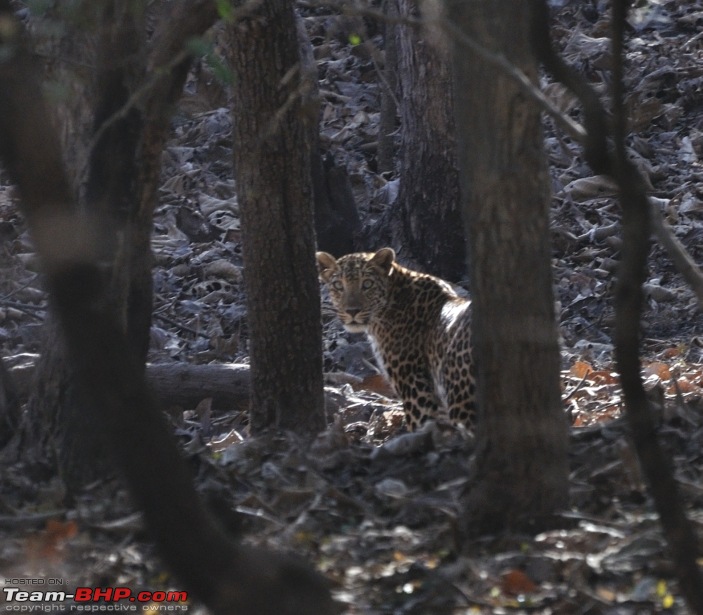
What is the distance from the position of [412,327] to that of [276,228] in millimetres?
2217

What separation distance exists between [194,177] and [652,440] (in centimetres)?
1393

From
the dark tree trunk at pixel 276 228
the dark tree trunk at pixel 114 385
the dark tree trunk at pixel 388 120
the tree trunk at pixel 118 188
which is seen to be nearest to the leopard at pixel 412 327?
the dark tree trunk at pixel 276 228

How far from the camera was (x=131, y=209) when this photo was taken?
5.72m

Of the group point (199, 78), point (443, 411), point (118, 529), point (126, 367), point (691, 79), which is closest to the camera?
point (126, 367)

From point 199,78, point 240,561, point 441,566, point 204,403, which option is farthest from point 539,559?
point 199,78

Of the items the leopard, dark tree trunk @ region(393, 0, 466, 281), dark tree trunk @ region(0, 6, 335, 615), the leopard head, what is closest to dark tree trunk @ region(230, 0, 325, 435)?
the leopard

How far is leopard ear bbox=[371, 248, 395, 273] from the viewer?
9.68 meters

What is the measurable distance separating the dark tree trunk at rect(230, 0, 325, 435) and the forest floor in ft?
1.81

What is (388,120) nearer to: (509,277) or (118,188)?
(118,188)

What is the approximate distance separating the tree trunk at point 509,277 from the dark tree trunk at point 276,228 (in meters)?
2.88

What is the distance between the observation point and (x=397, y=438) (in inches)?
241

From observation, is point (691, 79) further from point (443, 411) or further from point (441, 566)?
point (441, 566)

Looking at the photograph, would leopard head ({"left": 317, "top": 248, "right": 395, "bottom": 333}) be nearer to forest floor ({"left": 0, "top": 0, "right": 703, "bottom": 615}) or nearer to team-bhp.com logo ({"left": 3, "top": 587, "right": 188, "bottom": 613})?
forest floor ({"left": 0, "top": 0, "right": 703, "bottom": 615})

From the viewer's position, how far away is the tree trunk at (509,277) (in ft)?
14.4
